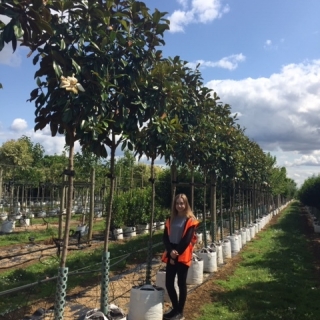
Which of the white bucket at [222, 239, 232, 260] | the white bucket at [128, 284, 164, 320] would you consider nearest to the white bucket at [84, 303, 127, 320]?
the white bucket at [128, 284, 164, 320]

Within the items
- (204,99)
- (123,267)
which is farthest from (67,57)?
(123,267)

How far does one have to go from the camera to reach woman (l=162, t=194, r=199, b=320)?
4.84m

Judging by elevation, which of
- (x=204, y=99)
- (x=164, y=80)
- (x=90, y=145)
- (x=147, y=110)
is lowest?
(x=90, y=145)

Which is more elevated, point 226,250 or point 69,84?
point 69,84

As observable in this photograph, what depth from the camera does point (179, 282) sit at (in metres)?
4.95

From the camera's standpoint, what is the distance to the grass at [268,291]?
574cm

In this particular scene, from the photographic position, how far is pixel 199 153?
8.40m

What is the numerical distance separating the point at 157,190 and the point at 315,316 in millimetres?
13977

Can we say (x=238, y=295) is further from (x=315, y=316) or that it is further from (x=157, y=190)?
(x=157, y=190)

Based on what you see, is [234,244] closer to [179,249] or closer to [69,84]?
[179,249]

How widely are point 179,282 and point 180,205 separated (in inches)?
38.7

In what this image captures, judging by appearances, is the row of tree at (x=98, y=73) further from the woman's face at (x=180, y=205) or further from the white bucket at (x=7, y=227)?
the white bucket at (x=7, y=227)

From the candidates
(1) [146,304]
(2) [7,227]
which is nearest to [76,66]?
(1) [146,304]

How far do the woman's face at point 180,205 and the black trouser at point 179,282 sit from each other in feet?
2.21
